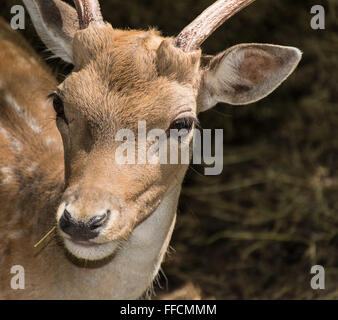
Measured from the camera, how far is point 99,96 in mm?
3982

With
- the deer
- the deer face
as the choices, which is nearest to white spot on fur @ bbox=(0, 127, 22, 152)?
the deer

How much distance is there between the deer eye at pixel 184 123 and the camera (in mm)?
4094

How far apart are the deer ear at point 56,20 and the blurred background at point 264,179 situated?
5.73 ft

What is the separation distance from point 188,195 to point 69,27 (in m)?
3.14

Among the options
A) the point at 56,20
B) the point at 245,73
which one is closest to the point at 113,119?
the point at 245,73

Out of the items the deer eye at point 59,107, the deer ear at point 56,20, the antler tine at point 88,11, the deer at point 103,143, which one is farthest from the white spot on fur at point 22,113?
the antler tine at point 88,11

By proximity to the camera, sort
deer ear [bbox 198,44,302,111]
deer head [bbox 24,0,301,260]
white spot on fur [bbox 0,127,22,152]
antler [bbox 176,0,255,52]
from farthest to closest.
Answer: white spot on fur [bbox 0,127,22,152] < deer ear [bbox 198,44,302,111] < antler [bbox 176,0,255,52] < deer head [bbox 24,0,301,260]

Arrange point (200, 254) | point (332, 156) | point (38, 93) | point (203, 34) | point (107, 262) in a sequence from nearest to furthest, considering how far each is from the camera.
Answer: point (203, 34) → point (107, 262) → point (38, 93) → point (200, 254) → point (332, 156)

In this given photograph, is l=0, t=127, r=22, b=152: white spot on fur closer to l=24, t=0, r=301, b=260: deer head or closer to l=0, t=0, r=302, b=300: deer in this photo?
l=0, t=0, r=302, b=300: deer

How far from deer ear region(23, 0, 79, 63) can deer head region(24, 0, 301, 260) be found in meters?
0.17

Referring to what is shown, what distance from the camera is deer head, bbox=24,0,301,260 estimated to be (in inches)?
149

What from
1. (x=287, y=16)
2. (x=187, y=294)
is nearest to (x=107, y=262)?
(x=187, y=294)

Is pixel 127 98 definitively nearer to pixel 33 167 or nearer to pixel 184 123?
pixel 184 123

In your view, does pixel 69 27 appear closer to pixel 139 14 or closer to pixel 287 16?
pixel 139 14
